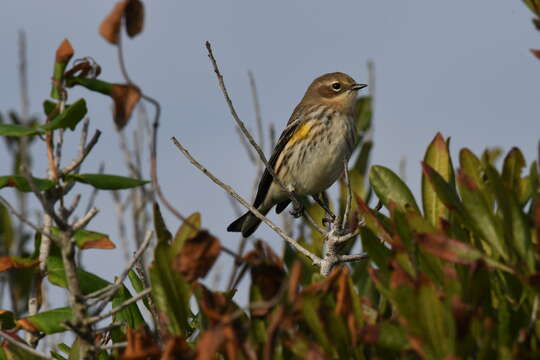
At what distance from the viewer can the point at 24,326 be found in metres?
3.39

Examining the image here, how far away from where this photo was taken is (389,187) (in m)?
3.32

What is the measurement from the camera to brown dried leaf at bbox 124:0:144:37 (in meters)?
2.62

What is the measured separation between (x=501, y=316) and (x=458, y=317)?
383mm

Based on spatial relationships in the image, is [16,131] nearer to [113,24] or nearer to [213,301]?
[113,24]

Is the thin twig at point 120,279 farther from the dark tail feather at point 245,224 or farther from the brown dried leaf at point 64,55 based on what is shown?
the dark tail feather at point 245,224

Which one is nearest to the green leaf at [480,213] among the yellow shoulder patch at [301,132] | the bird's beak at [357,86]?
the yellow shoulder patch at [301,132]

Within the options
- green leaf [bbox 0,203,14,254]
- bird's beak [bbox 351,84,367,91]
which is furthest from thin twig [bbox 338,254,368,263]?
bird's beak [bbox 351,84,367,91]

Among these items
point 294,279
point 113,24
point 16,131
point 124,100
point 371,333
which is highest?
point 113,24

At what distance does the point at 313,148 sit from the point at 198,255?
25.3 ft

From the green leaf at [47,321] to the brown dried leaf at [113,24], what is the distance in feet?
4.38

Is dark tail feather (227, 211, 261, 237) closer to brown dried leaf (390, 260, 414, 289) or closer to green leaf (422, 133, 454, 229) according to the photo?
green leaf (422, 133, 454, 229)

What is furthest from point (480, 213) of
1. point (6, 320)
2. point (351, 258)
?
point (6, 320)

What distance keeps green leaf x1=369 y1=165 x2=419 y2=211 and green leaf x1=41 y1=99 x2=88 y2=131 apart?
1.20m

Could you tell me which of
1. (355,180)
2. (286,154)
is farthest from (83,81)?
(286,154)
